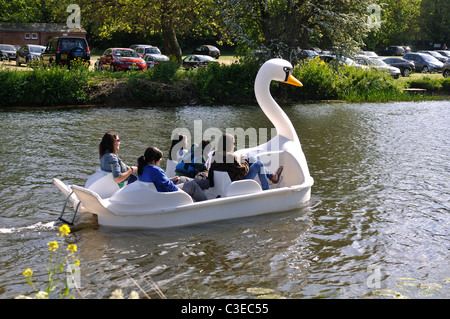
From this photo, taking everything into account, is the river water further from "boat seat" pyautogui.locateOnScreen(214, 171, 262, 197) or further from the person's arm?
the person's arm

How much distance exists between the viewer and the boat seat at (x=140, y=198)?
23.4ft

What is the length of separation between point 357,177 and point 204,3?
790 inches

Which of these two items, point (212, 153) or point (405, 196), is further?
point (405, 196)

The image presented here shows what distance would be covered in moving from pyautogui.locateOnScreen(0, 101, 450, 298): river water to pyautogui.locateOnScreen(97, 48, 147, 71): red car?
581 inches

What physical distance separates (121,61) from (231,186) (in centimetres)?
2200

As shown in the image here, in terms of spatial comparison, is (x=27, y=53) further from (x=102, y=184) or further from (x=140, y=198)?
(x=140, y=198)

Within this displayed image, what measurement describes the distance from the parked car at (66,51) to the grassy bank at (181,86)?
4324 mm

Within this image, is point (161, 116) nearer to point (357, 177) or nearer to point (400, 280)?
point (357, 177)

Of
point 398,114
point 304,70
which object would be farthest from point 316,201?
point 304,70

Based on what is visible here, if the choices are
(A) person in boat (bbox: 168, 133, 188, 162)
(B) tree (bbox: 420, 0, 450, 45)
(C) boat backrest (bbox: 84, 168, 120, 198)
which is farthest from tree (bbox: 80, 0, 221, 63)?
(B) tree (bbox: 420, 0, 450, 45)

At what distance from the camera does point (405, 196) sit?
375 inches

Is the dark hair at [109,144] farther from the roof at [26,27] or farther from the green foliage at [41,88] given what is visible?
the roof at [26,27]

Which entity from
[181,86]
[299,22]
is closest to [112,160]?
[181,86]

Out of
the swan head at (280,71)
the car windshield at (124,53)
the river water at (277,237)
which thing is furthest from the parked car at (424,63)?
the swan head at (280,71)
